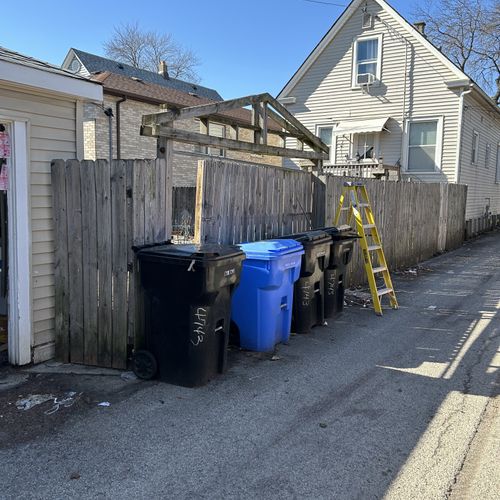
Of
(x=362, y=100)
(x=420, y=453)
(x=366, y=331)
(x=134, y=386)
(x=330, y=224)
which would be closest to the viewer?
(x=420, y=453)

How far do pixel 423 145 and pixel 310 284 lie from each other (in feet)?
41.9

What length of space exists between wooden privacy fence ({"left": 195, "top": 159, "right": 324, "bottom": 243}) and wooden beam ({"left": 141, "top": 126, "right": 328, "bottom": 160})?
0.22m

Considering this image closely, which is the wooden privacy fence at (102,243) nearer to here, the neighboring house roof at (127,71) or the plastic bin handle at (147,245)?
the plastic bin handle at (147,245)

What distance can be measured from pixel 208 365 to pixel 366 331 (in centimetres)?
266

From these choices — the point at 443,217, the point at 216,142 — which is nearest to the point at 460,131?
the point at 443,217

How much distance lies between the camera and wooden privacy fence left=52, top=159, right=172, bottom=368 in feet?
14.9

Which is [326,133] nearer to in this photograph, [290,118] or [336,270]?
[290,118]

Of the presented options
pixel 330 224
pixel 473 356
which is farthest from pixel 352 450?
pixel 330 224

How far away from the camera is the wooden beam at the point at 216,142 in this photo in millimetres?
4918

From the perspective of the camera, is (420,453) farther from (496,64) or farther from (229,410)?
(496,64)

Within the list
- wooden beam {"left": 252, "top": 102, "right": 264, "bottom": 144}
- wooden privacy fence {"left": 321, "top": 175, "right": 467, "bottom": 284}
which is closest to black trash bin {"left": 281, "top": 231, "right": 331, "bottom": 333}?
wooden beam {"left": 252, "top": 102, "right": 264, "bottom": 144}

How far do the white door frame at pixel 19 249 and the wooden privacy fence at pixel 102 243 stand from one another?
29 centimetres

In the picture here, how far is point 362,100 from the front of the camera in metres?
17.9

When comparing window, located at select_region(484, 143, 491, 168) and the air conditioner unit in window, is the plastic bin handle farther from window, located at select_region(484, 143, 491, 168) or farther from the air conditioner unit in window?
window, located at select_region(484, 143, 491, 168)
